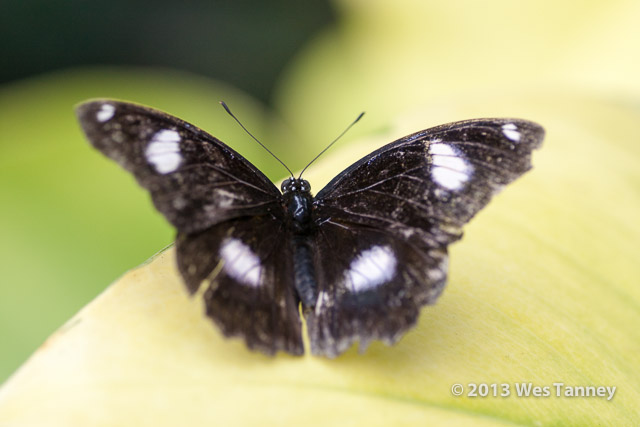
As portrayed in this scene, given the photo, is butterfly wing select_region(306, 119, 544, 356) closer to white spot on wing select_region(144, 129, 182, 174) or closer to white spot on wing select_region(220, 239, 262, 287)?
white spot on wing select_region(220, 239, 262, 287)

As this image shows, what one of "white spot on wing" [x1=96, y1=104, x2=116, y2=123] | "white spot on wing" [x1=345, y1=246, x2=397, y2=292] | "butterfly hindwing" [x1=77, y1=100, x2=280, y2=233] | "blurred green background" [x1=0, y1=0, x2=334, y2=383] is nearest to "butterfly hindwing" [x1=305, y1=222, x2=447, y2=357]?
"white spot on wing" [x1=345, y1=246, x2=397, y2=292]

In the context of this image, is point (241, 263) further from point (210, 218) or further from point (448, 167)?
point (448, 167)

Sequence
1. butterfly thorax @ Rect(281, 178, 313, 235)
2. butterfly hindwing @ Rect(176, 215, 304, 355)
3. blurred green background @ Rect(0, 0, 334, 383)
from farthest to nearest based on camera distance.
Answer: blurred green background @ Rect(0, 0, 334, 383) < butterfly thorax @ Rect(281, 178, 313, 235) < butterfly hindwing @ Rect(176, 215, 304, 355)

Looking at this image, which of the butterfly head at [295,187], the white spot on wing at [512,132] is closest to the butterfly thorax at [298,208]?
the butterfly head at [295,187]

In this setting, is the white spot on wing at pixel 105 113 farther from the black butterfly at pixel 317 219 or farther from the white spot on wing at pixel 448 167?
the white spot on wing at pixel 448 167

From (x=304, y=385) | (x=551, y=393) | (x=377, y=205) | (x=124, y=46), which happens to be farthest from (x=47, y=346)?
(x=124, y=46)
